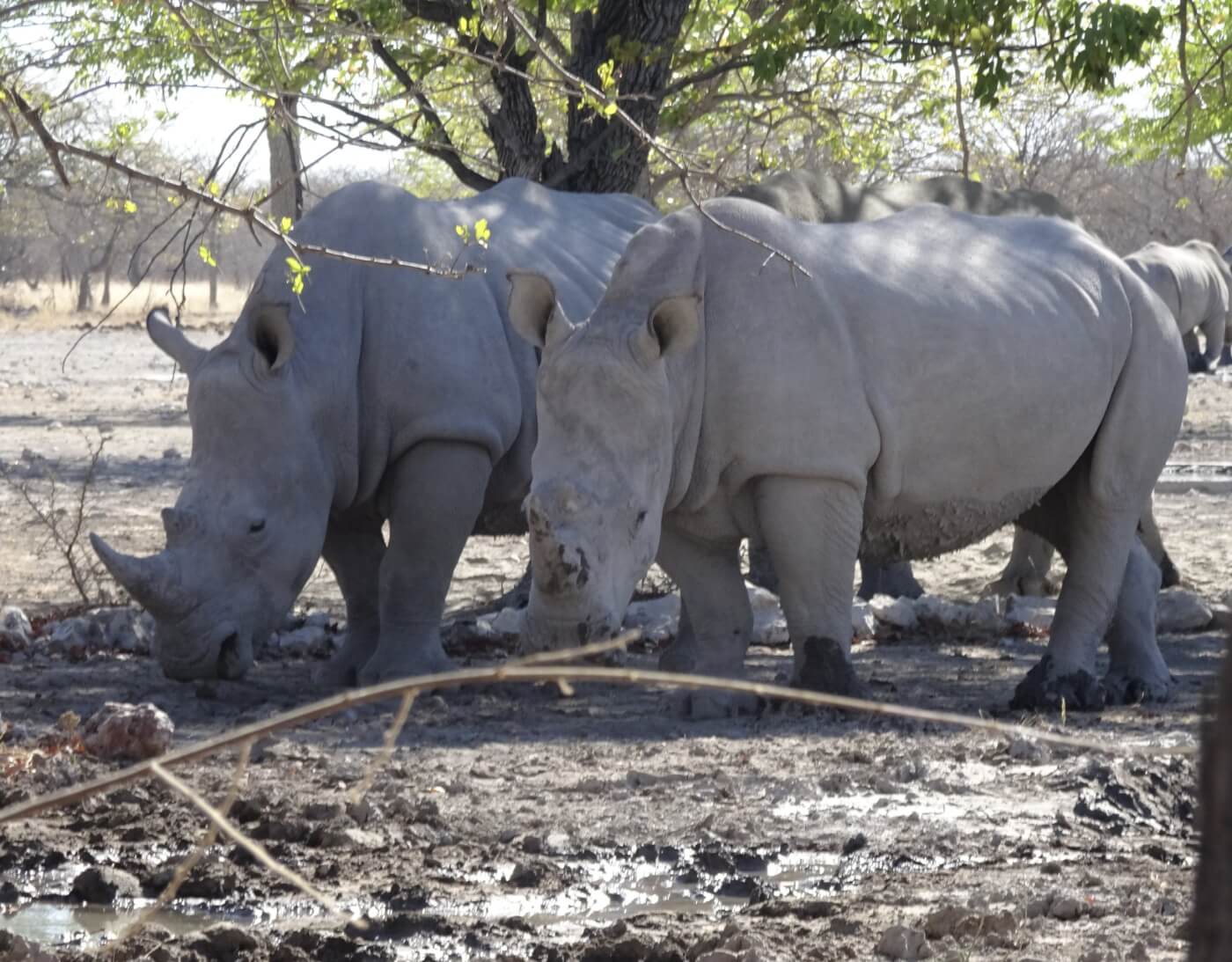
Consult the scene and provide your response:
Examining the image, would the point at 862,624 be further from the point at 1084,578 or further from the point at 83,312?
the point at 83,312

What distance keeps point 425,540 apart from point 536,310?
1328 mm

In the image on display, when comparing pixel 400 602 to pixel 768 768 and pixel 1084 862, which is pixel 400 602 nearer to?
pixel 768 768

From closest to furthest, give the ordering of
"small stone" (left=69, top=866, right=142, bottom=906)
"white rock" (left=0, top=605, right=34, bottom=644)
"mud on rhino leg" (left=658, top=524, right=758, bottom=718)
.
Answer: "small stone" (left=69, top=866, right=142, bottom=906) → "mud on rhino leg" (left=658, top=524, right=758, bottom=718) → "white rock" (left=0, top=605, right=34, bottom=644)

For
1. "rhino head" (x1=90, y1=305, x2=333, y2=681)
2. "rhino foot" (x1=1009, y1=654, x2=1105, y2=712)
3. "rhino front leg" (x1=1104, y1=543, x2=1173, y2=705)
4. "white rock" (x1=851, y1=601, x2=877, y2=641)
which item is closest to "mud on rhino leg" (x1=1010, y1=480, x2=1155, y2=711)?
"rhino foot" (x1=1009, y1=654, x2=1105, y2=712)

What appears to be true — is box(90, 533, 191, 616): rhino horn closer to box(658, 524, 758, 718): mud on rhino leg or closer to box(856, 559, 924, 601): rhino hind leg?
box(658, 524, 758, 718): mud on rhino leg

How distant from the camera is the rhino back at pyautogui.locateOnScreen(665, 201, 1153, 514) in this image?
6.58 m

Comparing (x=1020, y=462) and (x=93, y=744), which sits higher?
(x=1020, y=462)

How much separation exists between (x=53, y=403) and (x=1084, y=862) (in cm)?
1805

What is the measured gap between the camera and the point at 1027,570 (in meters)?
10.3

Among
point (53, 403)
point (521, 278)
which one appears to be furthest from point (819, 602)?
point (53, 403)

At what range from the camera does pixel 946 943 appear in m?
3.85

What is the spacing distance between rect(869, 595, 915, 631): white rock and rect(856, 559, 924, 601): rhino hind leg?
3.27 feet

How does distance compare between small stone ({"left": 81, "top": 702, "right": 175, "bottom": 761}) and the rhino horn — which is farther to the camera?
the rhino horn

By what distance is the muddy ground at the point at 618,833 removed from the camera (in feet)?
13.4
